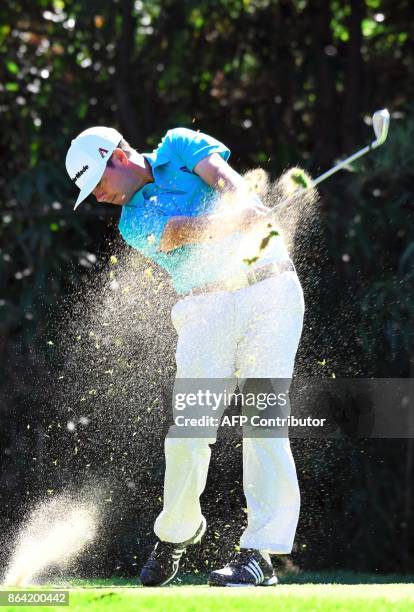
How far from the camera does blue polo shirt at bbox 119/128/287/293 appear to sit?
3938 mm

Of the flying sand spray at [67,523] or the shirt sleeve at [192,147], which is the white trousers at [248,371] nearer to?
the flying sand spray at [67,523]

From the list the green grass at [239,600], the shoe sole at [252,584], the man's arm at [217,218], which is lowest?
the green grass at [239,600]

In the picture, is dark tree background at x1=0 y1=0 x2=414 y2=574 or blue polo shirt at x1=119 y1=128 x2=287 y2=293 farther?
dark tree background at x1=0 y1=0 x2=414 y2=574

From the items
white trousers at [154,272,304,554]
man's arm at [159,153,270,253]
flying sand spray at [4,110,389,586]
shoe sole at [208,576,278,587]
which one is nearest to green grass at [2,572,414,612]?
shoe sole at [208,576,278,587]

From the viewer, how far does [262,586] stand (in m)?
3.93

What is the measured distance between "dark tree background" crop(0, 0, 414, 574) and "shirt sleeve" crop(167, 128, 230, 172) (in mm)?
1690

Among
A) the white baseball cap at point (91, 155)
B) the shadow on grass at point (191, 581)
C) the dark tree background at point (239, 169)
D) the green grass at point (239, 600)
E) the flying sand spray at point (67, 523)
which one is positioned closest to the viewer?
the green grass at point (239, 600)

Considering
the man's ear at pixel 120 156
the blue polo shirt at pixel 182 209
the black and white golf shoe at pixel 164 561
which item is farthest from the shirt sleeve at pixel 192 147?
the black and white golf shoe at pixel 164 561

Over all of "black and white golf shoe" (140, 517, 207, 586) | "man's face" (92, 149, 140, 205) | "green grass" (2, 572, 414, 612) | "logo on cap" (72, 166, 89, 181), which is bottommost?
"green grass" (2, 572, 414, 612)

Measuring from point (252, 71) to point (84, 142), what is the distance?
4.82 meters

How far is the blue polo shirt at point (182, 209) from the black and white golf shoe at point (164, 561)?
0.94 m

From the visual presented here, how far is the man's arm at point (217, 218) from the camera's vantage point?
386cm

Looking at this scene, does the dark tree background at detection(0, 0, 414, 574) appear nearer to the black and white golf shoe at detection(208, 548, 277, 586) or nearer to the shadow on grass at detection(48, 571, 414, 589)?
the shadow on grass at detection(48, 571, 414, 589)

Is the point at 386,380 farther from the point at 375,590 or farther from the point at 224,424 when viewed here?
the point at 375,590
